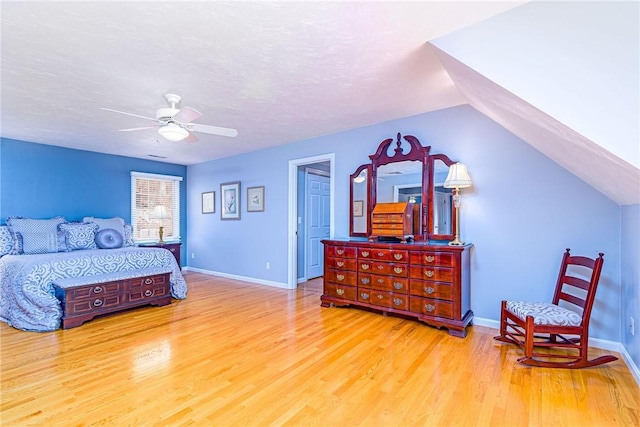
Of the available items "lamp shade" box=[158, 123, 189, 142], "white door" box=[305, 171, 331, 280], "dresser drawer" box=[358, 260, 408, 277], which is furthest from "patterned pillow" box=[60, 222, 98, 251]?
"dresser drawer" box=[358, 260, 408, 277]

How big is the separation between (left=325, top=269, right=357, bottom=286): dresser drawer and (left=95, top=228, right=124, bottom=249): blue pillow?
3.44 metres

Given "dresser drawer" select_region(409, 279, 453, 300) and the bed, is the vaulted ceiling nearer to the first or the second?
"dresser drawer" select_region(409, 279, 453, 300)

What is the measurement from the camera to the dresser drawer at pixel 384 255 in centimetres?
325

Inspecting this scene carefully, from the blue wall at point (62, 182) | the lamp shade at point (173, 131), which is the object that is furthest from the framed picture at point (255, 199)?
the lamp shade at point (173, 131)

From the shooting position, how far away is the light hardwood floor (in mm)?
1753

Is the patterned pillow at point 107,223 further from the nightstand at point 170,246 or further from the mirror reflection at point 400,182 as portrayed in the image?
the mirror reflection at point 400,182

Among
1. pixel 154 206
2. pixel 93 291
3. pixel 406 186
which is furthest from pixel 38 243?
pixel 406 186

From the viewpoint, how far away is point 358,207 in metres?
4.09

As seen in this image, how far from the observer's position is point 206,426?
1.66 m

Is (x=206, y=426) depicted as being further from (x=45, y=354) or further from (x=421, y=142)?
(x=421, y=142)

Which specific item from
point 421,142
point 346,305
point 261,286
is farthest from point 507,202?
point 261,286

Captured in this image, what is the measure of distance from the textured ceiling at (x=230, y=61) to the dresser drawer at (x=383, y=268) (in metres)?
1.77

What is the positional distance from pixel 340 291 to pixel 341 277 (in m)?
0.18

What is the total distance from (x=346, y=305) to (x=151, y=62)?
3.24 meters
